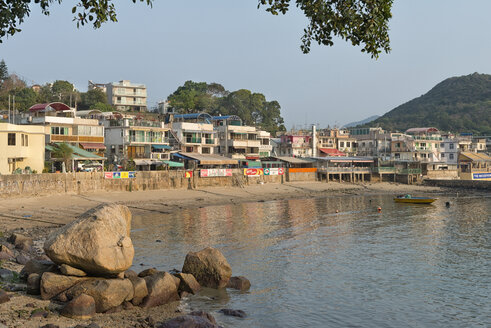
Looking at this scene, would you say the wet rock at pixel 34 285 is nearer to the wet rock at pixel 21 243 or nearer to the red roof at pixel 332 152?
the wet rock at pixel 21 243

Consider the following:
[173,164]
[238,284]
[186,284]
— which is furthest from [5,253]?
[173,164]

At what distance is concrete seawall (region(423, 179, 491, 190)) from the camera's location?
88.4 metres

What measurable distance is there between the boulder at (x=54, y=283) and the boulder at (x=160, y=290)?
98.4 inches

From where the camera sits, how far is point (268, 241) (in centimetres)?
3541

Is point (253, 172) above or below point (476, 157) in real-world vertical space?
below

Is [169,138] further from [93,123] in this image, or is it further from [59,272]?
[59,272]

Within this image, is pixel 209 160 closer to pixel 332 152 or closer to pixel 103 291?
pixel 332 152

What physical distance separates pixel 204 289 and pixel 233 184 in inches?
1971

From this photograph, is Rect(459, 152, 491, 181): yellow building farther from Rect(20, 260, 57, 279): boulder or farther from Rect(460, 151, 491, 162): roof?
Rect(20, 260, 57, 279): boulder

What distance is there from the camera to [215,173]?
6925cm

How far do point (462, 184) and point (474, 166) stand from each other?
1745cm

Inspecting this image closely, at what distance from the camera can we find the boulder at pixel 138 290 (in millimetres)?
17516

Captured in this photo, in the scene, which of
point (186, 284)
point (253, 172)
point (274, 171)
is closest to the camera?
point (186, 284)

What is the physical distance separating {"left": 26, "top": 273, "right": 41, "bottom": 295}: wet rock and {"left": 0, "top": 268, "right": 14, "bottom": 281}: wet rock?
1643mm
